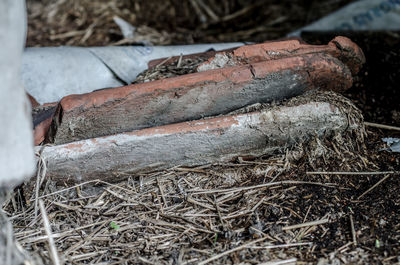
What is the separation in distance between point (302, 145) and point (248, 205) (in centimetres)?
54

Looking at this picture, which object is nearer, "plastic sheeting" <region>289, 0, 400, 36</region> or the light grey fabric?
the light grey fabric

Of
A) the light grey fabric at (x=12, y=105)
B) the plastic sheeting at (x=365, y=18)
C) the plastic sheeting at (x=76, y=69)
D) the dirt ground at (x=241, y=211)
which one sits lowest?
the dirt ground at (x=241, y=211)

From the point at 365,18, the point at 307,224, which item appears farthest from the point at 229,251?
the point at 365,18

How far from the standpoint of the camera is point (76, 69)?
303 cm

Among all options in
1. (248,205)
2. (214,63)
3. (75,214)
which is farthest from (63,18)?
(248,205)

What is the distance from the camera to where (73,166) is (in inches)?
83.6

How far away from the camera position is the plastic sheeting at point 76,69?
9.70ft

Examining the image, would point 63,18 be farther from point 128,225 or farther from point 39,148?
point 128,225

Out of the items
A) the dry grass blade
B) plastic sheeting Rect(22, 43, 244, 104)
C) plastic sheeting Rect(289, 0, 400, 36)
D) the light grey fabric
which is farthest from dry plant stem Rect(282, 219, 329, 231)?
plastic sheeting Rect(289, 0, 400, 36)

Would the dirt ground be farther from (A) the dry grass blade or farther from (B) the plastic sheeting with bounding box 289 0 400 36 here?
(B) the plastic sheeting with bounding box 289 0 400 36

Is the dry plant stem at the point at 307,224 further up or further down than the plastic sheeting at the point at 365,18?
further down

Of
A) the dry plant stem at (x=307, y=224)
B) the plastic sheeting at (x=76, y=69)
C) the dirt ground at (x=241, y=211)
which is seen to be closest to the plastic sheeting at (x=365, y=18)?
the dirt ground at (x=241, y=211)

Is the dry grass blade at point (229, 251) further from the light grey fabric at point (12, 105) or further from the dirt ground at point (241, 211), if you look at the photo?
the light grey fabric at point (12, 105)

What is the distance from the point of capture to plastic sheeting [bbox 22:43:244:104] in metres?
2.96
